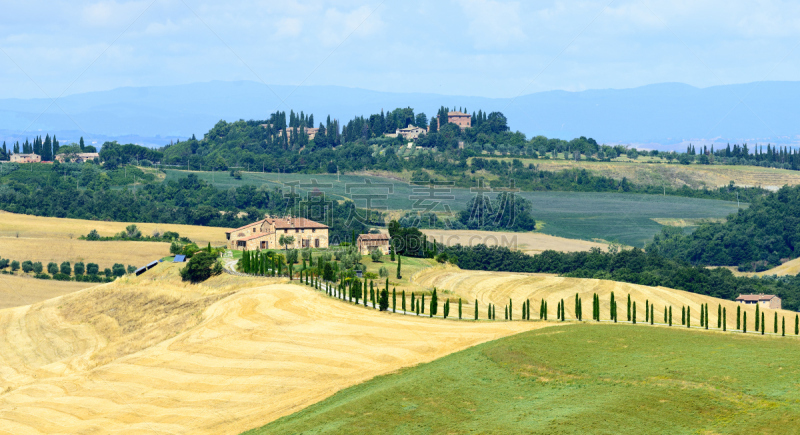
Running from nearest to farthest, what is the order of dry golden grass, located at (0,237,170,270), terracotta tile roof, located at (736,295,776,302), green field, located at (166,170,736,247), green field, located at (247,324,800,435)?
1. green field, located at (247,324,800,435)
2. terracotta tile roof, located at (736,295,776,302)
3. dry golden grass, located at (0,237,170,270)
4. green field, located at (166,170,736,247)

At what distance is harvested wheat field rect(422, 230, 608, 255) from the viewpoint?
121 meters

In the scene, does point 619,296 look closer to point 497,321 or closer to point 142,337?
point 497,321

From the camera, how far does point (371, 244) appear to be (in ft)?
294

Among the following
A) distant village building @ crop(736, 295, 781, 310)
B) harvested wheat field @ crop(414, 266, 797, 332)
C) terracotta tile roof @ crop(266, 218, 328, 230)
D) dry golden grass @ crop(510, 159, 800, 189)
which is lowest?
distant village building @ crop(736, 295, 781, 310)

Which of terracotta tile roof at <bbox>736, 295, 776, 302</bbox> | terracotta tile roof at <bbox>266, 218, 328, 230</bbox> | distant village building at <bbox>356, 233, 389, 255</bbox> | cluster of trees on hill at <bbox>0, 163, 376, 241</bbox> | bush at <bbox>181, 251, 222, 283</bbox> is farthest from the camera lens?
cluster of trees on hill at <bbox>0, 163, 376, 241</bbox>

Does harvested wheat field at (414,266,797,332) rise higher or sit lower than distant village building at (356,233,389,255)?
lower

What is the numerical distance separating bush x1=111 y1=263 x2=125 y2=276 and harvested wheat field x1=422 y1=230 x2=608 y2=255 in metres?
44.0

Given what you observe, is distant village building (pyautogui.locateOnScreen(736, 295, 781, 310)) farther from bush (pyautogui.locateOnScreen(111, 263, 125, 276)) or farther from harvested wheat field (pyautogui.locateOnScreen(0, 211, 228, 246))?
bush (pyautogui.locateOnScreen(111, 263, 125, 276))

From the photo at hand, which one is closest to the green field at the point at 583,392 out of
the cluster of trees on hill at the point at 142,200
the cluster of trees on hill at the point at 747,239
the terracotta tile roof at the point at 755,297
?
the terracotta tile roof at the point at 755,297

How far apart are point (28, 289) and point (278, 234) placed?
2977cm

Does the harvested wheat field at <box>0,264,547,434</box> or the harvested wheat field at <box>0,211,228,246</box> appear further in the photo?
the harvested wheat field at <box>0,211,228,246</box>

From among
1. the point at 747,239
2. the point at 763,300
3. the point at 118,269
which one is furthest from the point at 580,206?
the point at 118,269

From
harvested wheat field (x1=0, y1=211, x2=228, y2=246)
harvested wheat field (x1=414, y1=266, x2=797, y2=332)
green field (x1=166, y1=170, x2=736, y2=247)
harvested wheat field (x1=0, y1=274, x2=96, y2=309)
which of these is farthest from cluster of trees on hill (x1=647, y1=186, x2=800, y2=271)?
harvested wheat field (x1=0, y1=274, x2=96, y2=309)

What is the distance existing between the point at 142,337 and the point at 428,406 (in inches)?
1269
